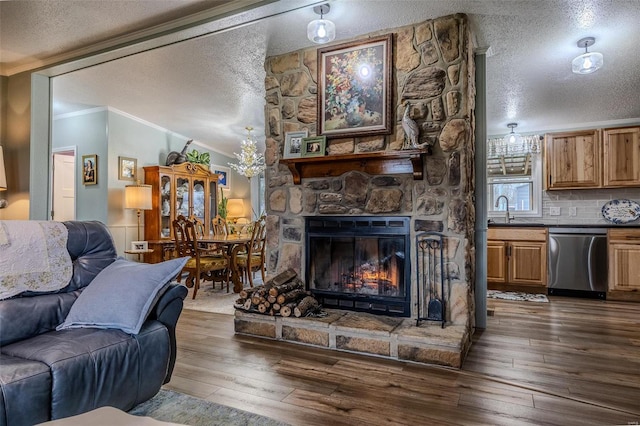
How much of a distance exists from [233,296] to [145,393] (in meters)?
2.90

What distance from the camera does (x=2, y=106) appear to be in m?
4.00

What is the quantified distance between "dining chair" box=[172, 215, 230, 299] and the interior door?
215 centimetres

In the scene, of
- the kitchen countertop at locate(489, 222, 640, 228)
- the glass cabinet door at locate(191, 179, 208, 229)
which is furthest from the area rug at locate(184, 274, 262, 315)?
the kitchen countertop at locate(489, 222, 640, 228)

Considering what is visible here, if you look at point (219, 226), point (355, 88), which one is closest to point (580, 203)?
point (355, 88)

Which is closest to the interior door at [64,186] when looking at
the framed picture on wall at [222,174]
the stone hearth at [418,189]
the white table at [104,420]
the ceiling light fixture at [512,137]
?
the framed picture on wall at [222,174]

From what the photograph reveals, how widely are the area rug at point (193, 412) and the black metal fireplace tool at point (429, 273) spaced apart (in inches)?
59.3

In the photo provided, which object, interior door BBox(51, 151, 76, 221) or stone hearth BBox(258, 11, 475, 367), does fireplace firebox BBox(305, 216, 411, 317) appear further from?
interior door BBox(51, 151, 76, 221)

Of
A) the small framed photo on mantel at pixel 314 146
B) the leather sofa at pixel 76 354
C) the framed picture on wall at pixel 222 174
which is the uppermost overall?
the framed picture on wall at pixel 222 174

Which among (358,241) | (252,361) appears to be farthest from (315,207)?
(252,361)

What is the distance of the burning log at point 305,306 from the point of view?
299cm

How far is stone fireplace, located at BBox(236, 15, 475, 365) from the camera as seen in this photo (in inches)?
111

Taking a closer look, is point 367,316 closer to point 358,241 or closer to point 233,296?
point 358,241

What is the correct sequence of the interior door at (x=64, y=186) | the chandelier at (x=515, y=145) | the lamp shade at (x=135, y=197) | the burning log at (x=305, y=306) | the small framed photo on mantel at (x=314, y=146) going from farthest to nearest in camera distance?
the interior door at (x=64, y=186) < the lamp shade at (x=135, y=197) < the chandelier at (x=515, y=145) < the small framed photo on mantel at (x=314, y=146) < the burning log at (x=305, y=306)

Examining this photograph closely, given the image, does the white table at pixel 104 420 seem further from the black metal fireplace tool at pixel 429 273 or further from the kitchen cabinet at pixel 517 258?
the kitchen cabinet at pixel 517 258
